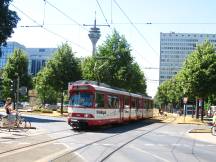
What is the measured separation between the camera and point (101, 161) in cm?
1463

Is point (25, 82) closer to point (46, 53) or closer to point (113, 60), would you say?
point (113, 60)

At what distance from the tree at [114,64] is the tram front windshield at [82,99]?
95.4 ft

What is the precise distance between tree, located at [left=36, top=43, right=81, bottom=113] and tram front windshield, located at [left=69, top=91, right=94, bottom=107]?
27.5m

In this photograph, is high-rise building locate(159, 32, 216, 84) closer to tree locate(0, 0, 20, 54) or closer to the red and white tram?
the red and white tram

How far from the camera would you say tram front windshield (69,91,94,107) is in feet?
98.4

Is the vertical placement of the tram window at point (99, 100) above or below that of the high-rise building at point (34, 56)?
below

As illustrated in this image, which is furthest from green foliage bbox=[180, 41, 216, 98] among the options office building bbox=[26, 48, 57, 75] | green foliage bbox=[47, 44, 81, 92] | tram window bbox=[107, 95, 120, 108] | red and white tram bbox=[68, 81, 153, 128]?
office building bbox=[26, 48, 57, 75]

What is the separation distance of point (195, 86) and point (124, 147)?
34293 mm

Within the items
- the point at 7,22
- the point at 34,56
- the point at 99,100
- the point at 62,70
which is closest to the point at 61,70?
the point at 62,70

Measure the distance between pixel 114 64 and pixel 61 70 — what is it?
7.03 m

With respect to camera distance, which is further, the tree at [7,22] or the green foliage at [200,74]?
the green foliage at [200,74]

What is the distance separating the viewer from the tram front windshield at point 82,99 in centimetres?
2998

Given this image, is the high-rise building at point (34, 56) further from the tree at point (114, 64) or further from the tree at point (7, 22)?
the tree at point (7, 22)

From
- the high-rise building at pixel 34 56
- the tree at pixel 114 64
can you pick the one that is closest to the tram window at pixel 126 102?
the tree at pixel 114 64
